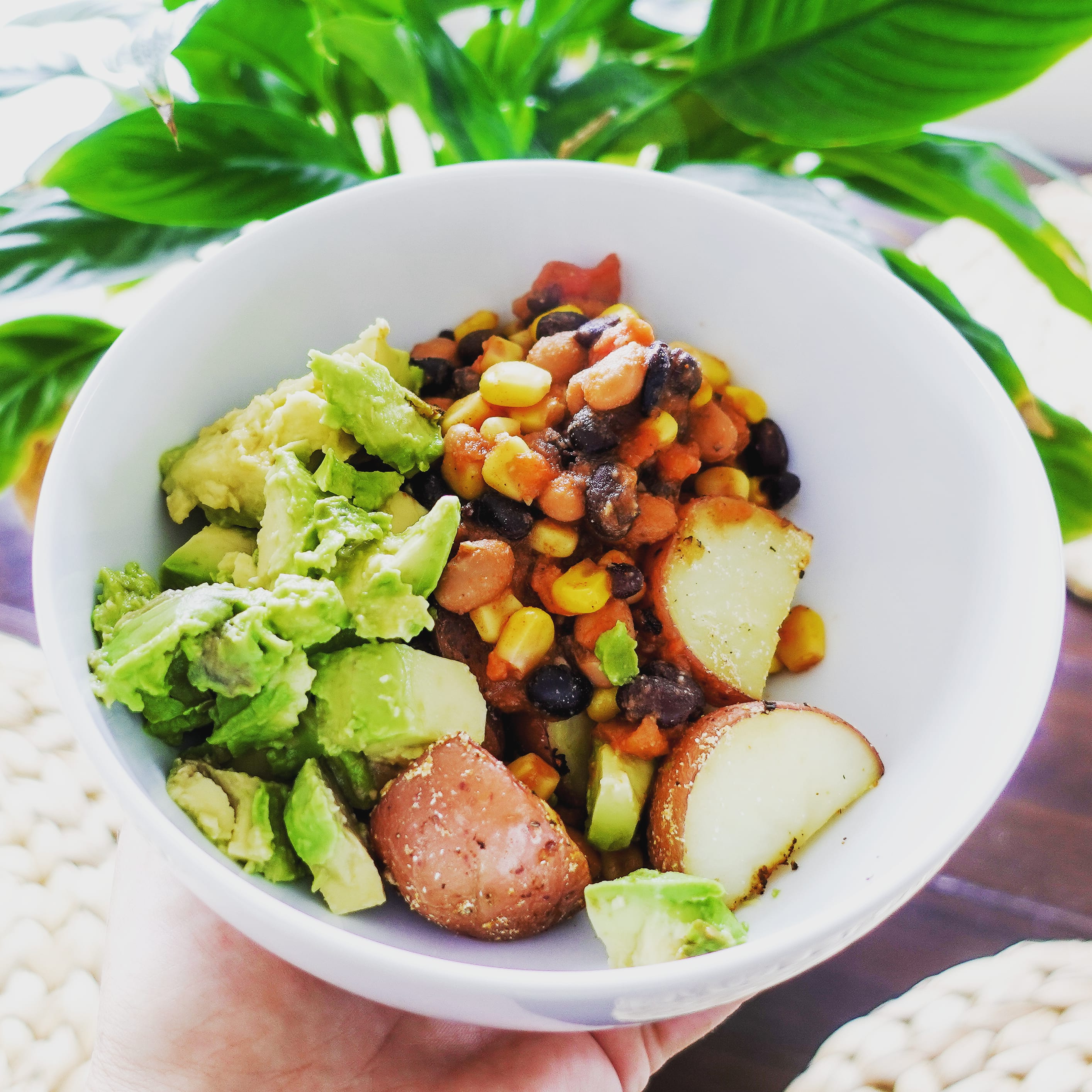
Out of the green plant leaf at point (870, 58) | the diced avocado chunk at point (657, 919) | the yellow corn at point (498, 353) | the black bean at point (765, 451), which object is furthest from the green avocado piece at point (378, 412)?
the green plant leaf at point (870, 58)

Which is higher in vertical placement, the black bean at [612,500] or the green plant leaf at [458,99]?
the green plant leaf at [458,99]

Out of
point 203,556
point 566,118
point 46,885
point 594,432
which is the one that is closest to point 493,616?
point 594,432

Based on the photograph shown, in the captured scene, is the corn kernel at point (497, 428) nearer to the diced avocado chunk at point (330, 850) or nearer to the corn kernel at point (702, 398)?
the corn kernel at point (702, 398)

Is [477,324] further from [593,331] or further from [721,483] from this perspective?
[721,483]

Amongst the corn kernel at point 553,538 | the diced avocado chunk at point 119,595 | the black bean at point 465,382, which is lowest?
the diced avocado chunk at point 119,595

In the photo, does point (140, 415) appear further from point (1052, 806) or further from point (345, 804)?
point (1052, 806)

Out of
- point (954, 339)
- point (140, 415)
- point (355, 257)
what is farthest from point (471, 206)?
point (954, 339)
